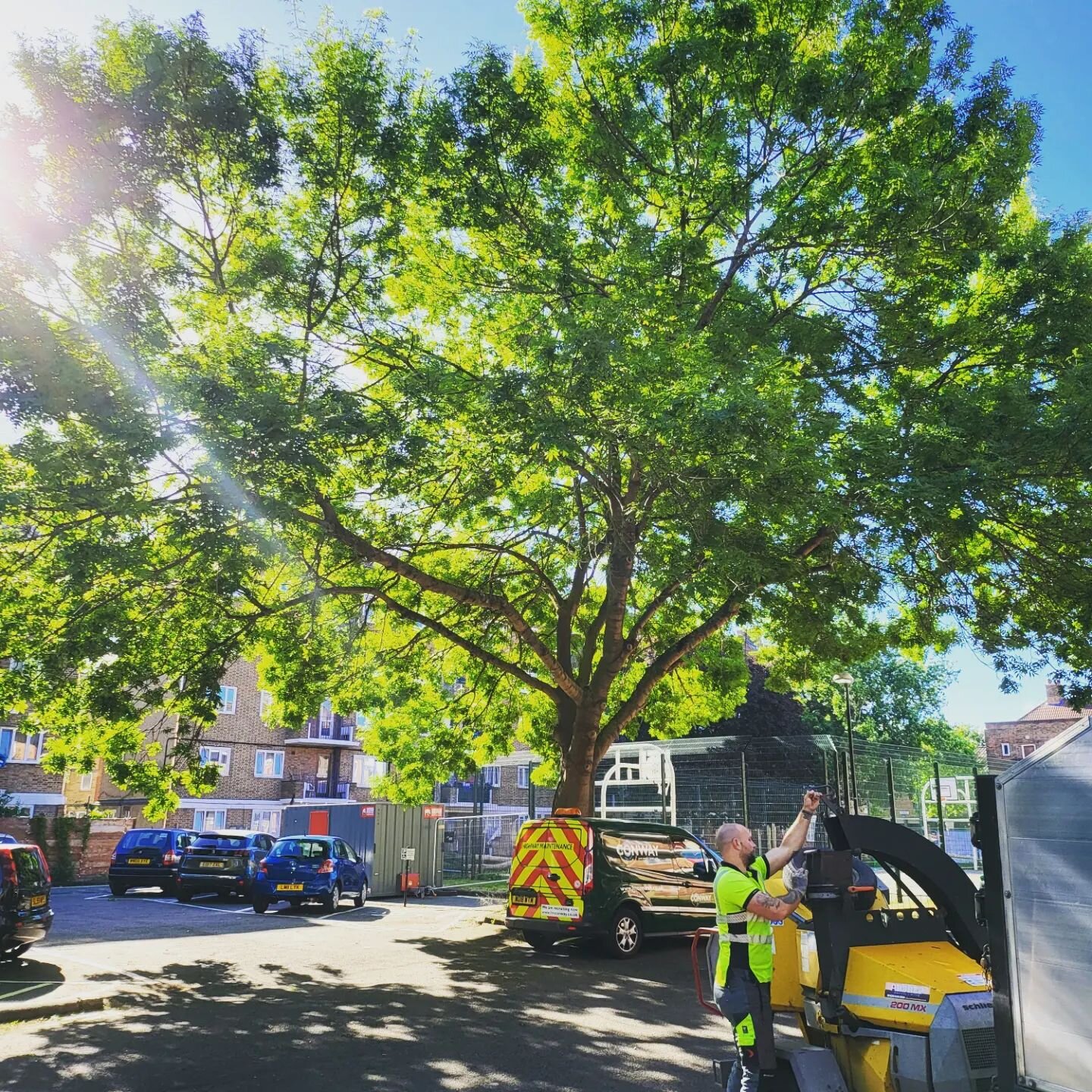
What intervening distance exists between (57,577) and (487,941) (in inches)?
342

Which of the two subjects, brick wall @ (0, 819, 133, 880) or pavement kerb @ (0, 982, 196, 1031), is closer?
pavement kerb @ (0, 982, 196, 1031)

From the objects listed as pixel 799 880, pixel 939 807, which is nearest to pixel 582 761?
pixel 939 807

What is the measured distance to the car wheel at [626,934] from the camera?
514 inches

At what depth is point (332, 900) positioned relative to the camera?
20.3 meters

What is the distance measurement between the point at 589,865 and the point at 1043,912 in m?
10.4

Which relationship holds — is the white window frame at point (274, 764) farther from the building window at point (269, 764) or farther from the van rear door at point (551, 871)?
the van rear door at point (551, 871)

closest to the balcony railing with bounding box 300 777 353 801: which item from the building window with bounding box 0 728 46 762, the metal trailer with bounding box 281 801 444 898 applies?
the building window with bounding box 0 728 46 762

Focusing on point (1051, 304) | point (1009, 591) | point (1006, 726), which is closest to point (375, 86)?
point (1051, 304)

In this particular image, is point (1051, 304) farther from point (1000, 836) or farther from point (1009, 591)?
point (1000, 836)

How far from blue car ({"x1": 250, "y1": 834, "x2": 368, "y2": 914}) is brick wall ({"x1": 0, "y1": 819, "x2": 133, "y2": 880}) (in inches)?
473

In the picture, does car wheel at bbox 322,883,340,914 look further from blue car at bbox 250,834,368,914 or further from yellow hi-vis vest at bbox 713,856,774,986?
yellow hi-vis vest at bbox 713,856,774,986

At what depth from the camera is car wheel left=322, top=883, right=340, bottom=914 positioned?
20125 millimetres

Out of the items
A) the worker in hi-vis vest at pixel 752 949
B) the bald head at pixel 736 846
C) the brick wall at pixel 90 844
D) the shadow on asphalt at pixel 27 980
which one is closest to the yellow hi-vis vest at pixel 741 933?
the worker in hi-vis vest at pixel 752 949

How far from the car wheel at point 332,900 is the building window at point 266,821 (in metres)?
24.8
